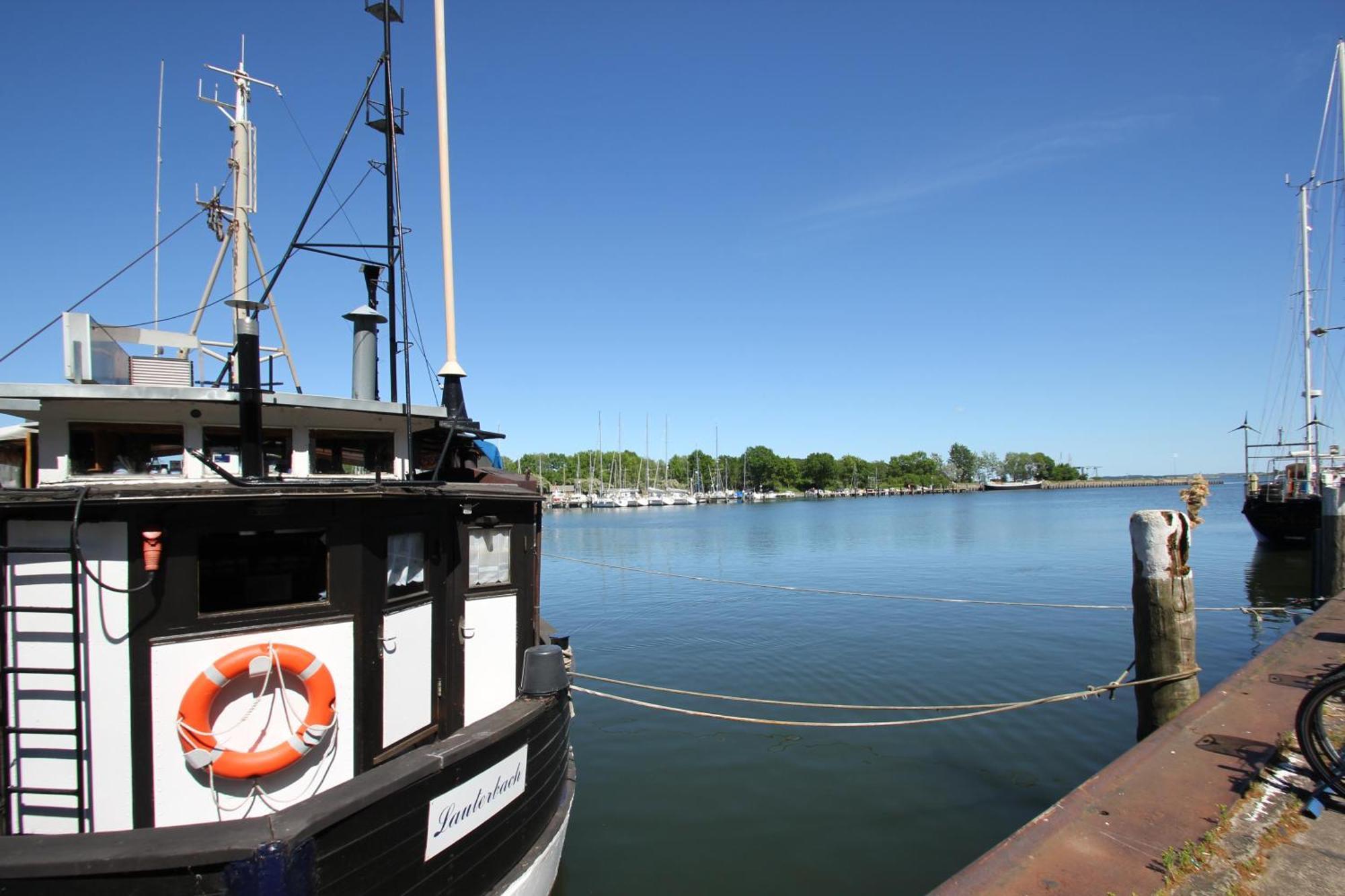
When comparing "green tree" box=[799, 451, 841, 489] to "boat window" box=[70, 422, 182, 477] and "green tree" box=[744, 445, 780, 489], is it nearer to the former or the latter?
Answer: "green tree" box=[744, 445, 780, 489]

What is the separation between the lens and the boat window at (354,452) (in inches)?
252

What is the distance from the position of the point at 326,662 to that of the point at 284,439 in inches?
82.0

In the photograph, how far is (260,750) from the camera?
4566 mm

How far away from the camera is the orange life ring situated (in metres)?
4.32

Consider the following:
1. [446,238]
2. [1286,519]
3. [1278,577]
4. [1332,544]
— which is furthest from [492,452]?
[1286,519]

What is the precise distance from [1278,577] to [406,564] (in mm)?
34108

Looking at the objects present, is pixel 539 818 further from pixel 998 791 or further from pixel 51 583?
pixel 998 791

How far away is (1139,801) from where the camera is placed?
16.7ft

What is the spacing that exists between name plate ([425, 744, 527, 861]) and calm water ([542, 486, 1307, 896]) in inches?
108

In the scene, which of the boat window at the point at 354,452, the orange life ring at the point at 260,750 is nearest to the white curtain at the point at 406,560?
the orange life ring at the point at 260,750

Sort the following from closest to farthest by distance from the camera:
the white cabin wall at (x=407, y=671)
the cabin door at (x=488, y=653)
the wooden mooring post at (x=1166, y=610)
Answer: the white cabin wall at (x=407, y=671), the cabin door at (x=488, y=653), the wooden mooring post at (x=1166, y=610)

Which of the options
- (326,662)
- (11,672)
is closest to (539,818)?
(326,662)

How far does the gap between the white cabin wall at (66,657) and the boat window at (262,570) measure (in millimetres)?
512

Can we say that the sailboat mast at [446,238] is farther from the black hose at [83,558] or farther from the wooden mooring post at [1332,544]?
the wooden mooring post at [1332,544]
